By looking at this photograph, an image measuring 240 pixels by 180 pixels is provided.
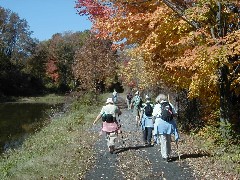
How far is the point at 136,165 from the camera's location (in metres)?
12.1

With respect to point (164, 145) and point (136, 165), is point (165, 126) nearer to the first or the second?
point (164, 145)

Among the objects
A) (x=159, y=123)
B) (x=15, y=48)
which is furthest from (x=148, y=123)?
(x=15, y=48)

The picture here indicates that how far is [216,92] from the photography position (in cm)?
1794

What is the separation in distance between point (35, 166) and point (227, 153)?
6318 mm

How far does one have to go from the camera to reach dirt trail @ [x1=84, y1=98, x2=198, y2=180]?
10.8 meters

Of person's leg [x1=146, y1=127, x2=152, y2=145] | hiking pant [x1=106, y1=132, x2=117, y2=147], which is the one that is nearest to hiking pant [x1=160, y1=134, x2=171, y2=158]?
hiking pant [x1=106, y1=132, x2=117, y2=147]

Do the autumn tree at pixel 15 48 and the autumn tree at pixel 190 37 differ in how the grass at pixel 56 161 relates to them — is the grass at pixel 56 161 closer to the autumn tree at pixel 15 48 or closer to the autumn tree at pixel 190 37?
the autumn tree at pixel 190 37

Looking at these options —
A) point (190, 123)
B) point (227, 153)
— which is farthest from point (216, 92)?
point (227, 153)

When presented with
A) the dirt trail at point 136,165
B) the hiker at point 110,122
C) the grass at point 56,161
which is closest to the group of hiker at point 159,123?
the hiker at point 110,122

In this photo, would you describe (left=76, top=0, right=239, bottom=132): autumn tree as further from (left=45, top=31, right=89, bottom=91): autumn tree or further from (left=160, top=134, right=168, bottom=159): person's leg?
(left=45, top=31, right=89, bottom=91): autumn tree

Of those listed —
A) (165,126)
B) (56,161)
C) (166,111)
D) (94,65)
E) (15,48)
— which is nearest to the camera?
(166,111)

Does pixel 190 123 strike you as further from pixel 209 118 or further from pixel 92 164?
pixel 92 164

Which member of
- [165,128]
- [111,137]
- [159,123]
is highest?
[159,123]

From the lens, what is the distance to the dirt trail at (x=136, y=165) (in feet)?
35.5
